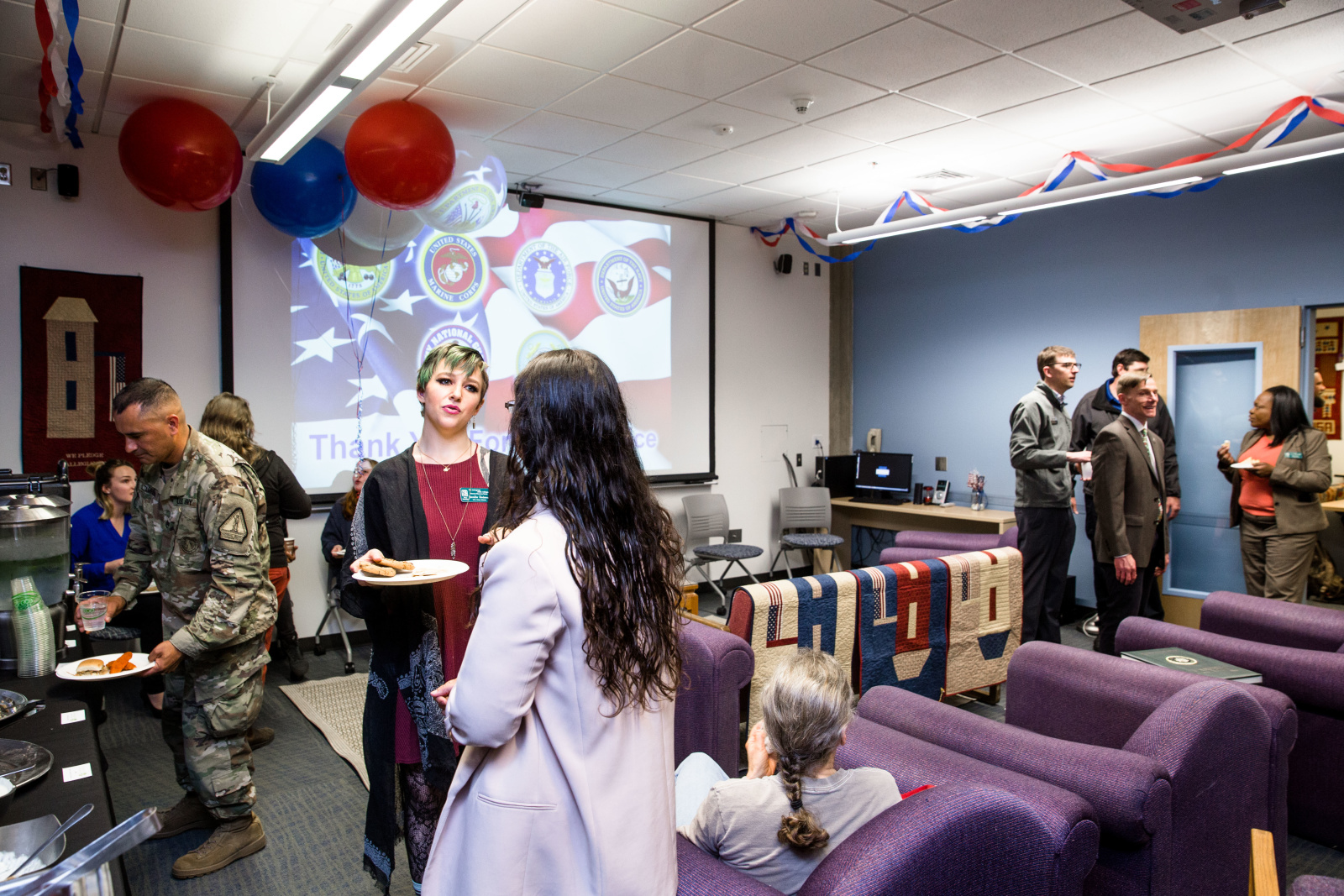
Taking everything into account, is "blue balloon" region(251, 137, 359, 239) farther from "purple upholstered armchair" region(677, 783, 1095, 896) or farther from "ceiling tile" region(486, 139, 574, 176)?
"purple upholstered armchair" region(677, 783, 1095, 896)

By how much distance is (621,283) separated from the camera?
562cm

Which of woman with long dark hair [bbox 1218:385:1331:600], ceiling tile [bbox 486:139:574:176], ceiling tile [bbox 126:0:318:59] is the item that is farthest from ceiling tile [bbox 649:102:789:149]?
woman with long dark hair [bbox 1218:385:1331:600]

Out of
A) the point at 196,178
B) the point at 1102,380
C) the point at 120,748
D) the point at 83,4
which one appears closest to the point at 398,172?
the point at 196,178

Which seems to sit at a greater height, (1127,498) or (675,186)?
(675,186)

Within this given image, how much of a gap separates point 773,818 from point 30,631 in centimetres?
184

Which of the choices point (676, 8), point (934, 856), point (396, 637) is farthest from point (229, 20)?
point (934, 856)

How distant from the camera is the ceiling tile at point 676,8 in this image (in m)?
2.77

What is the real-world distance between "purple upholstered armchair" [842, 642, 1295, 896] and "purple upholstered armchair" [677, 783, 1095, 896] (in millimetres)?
269

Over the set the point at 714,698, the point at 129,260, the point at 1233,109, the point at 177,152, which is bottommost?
the point at 714,698

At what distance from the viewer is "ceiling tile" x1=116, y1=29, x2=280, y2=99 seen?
119 inches

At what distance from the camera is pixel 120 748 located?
3.31m

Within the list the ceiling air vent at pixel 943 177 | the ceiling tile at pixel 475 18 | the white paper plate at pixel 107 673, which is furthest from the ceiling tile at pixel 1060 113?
the white paper plate at pixel 107 673

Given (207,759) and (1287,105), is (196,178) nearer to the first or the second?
(207,759)

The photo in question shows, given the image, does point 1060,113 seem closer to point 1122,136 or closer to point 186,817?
point 1122,136
